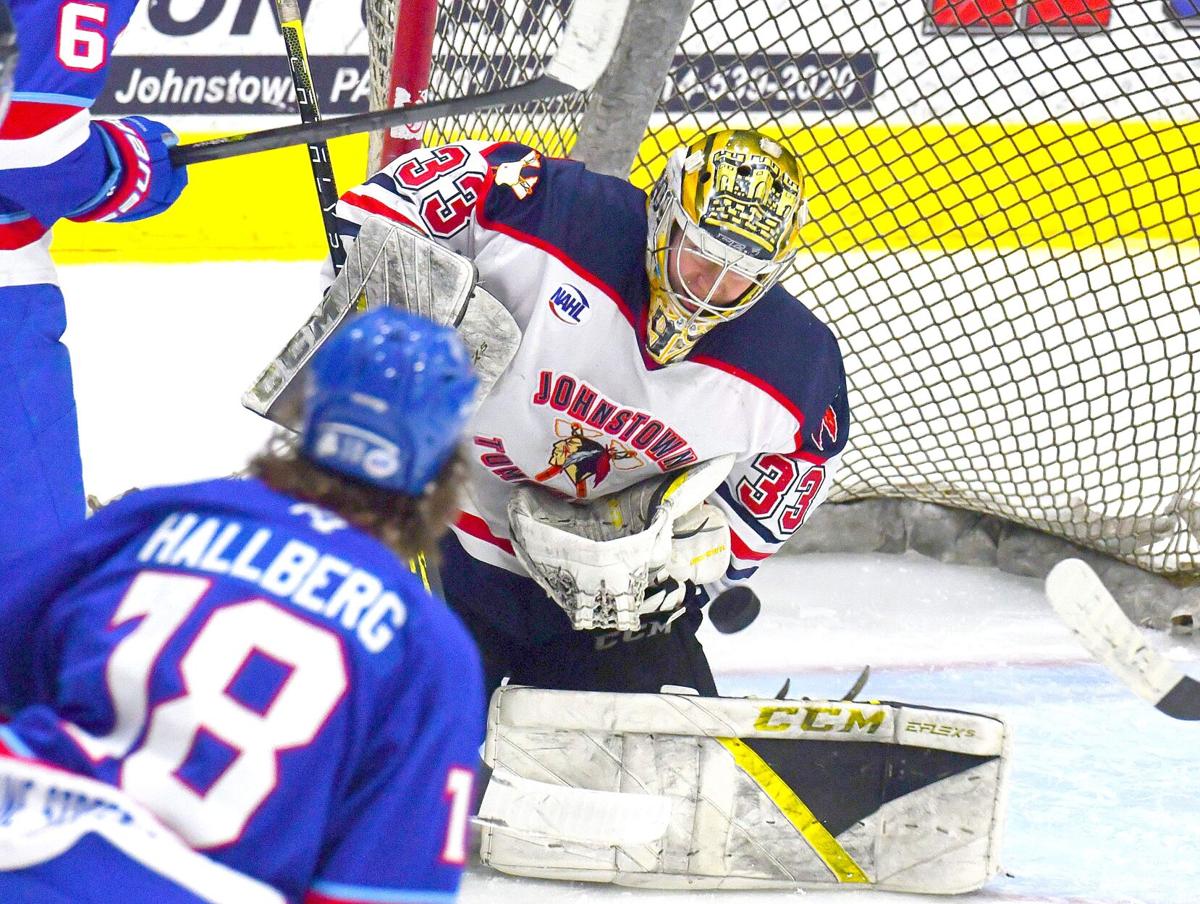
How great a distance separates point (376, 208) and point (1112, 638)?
1153 millimetres

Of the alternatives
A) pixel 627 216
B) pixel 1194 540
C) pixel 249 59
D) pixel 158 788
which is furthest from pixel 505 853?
pixel 249 59

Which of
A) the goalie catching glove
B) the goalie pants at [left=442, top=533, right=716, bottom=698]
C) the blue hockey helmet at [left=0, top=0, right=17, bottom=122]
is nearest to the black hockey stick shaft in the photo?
the goalie catching glove

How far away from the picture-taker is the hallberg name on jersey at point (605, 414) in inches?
86.5

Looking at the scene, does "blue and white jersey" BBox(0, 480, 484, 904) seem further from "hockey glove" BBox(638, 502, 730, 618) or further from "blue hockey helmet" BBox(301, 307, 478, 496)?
"hockey glove" BBox(638, 502, 730, 618)

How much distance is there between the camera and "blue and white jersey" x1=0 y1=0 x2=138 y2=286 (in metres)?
1.79

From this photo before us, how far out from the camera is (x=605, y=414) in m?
2.21

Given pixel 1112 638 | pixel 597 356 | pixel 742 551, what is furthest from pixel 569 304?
pixel 1112 638

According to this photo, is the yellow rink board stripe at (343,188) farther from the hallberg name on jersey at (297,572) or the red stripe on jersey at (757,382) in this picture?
the hallberg name on jersey at (297,572)

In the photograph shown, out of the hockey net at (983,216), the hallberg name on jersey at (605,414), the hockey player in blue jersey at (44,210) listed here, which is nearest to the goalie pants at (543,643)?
the hallberg name on jersey at (605,414)

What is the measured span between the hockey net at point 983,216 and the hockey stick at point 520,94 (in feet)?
0.92

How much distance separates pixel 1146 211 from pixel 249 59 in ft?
9.64

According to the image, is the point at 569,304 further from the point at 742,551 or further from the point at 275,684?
the point at 275,684

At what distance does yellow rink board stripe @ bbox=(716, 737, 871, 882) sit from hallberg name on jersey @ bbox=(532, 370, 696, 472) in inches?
17.8

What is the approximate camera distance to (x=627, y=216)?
7.14 feet
